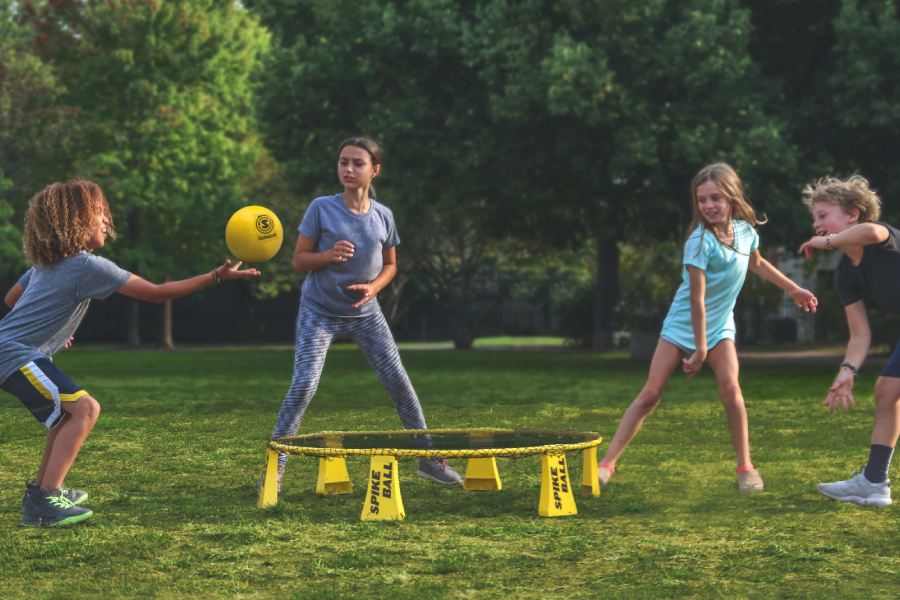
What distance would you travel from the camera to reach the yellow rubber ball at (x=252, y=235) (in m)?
7.85

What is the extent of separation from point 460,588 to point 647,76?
1789 centimetres

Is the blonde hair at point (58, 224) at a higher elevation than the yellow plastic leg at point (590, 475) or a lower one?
higher

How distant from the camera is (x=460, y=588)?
532 centimetres

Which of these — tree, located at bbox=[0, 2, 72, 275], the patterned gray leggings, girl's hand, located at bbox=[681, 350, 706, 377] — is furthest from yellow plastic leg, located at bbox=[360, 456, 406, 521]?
tree, located at bbox=[0, 2, 72, 275]

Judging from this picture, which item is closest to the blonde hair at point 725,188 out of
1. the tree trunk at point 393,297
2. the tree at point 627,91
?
the tree at point 627,91

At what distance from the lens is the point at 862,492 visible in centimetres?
744

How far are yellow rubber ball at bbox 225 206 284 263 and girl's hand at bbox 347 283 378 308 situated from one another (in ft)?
1.69

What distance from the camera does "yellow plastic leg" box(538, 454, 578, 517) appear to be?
7.05m

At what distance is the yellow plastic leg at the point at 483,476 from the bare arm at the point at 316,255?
148cm

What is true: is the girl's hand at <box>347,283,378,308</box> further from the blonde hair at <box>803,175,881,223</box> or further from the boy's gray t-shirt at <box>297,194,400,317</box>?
the blonde hair at <box>803,175,881,223</box>

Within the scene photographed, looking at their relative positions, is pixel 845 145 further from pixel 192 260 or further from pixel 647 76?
pixel 192 260

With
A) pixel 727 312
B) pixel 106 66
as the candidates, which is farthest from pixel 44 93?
pixel 727 312

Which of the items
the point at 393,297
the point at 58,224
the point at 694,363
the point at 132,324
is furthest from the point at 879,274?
the point at 132,324

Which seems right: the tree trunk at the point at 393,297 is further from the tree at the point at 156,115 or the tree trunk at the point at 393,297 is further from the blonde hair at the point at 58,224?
the blonde hair at the point at 58,224
